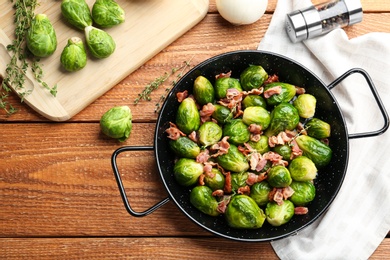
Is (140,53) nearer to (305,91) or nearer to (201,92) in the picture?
(201,92)

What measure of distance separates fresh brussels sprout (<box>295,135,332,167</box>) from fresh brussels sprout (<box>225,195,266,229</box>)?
0.30 m

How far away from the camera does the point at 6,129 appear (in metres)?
2.54

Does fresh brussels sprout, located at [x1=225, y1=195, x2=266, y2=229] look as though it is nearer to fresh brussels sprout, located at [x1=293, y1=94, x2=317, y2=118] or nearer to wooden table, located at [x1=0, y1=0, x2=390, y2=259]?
wooden table, located at [x1=0, y1=0, x2=390, y2=259]

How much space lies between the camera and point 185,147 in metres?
2.36

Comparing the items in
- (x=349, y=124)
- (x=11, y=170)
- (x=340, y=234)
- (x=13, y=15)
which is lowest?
(x=340, y=234)

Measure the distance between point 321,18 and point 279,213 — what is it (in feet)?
2.77

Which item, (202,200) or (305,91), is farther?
(305,91)

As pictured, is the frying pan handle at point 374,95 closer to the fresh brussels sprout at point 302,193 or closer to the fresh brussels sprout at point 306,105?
the fresh brussels sprout at point 306,105

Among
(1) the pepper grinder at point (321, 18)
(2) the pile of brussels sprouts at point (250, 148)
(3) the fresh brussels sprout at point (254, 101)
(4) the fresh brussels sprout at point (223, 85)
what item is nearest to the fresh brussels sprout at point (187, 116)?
(2) the pile of brussels sprouts at point (250, 148)

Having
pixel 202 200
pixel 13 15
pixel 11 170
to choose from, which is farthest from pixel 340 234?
pixel 13 15

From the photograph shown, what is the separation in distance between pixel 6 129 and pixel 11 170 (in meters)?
0.18

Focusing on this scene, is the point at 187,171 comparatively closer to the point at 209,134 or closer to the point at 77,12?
the point at 209,134

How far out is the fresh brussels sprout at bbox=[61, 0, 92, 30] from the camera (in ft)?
7.82

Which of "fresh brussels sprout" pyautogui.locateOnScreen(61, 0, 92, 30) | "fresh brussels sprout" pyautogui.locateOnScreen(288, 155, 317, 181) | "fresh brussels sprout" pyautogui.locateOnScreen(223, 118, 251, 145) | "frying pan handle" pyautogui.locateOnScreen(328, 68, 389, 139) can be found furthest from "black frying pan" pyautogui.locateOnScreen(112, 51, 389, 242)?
"fresh brussels sprout" pyautogui.locateOnScreen(61, 0, 92, 30)
